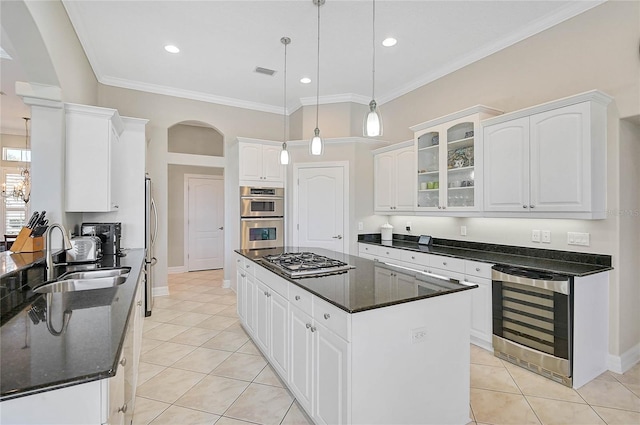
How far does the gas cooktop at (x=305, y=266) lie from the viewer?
89.3 inches

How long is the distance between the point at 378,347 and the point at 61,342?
4.36 feet

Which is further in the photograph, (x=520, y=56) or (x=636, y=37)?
(x=520, y=56)

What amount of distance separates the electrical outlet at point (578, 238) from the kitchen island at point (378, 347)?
5.55 ft

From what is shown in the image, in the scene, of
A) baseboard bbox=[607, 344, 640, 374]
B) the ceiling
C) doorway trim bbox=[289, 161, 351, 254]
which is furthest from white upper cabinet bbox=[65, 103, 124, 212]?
baseboard bbox=[607, 344, 640, 374]

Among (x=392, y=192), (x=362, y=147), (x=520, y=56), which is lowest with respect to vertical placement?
(x=392, y=192)

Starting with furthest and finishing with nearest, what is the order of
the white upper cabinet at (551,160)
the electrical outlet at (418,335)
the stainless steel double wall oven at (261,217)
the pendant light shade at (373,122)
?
the stainless steel double wall oven at (261,217) → the white upper cabinet at (551,160) → the pendant light shade at (373,122) → the electrical outlet at (418,335)

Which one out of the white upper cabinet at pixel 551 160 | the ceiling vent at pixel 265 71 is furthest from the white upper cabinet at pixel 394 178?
the ceiling vent at pixel 265 71

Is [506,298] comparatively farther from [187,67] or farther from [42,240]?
[187,67]

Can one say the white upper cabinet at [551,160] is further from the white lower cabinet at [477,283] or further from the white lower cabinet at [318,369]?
the white lower cabinet at [318,369]

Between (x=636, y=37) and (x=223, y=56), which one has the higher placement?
(x=223, y=56)

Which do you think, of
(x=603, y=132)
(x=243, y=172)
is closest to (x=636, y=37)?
(x=603, y=132)

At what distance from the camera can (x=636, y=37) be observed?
2586 mm

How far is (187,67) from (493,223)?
167 inches

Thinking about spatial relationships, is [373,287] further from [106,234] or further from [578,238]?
[106,234]
